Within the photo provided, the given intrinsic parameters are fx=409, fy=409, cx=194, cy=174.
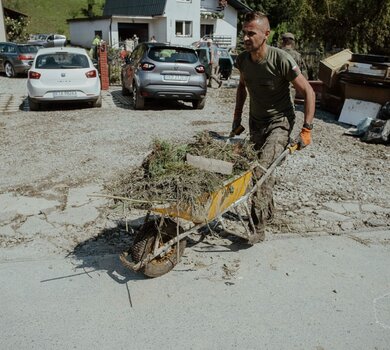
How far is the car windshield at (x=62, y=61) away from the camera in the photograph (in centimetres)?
1067

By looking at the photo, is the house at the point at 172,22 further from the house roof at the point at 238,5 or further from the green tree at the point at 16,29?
the green tree at the point at 16,29

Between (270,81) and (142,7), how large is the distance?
38965 mm

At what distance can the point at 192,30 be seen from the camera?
3641 cm

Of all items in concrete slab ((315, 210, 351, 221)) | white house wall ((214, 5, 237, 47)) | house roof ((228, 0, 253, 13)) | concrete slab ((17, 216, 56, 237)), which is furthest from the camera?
white house wall ((214, 5, 237, 47))

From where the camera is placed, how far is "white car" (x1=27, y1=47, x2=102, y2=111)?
413 inches

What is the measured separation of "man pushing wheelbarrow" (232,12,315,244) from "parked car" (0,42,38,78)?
17.6m

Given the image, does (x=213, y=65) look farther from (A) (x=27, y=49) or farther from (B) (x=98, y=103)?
(A) (x=27, y=49)

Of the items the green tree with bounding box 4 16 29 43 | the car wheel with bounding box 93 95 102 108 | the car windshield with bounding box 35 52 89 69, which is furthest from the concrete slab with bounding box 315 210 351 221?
the green tree with bounding box 4 16 29 43

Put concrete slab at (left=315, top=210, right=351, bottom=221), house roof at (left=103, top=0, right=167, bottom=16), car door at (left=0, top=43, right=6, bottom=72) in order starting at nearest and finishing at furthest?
concrete slab at (left=315, top=210, right=351, bottom=221) → car door at (left=0, top=43, right=6, bottom=72) → house roof at (left=103, top=0, right=167, bottom=16)

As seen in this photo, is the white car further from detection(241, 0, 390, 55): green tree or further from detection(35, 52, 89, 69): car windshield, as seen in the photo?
detection(241, 0, 390, 55): green tree

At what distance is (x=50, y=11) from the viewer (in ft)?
199

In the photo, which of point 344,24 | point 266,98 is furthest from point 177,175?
point 344,24

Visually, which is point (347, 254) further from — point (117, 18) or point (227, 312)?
point (117, 18)

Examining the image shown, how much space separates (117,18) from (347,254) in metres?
36.3
